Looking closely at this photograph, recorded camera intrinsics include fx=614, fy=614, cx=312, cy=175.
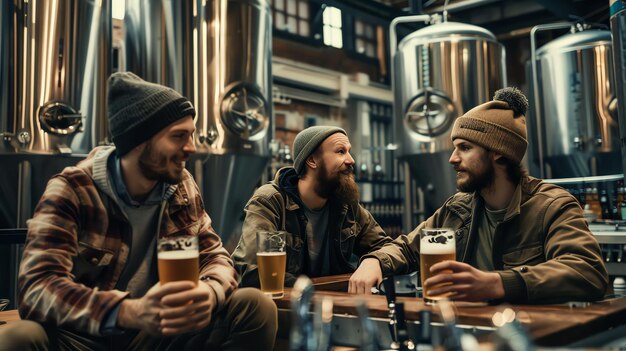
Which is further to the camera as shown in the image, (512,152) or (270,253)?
(512,152)

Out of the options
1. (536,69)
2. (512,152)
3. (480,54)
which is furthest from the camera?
(536,69)

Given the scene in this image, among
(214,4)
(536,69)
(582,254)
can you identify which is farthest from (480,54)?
(582,254)

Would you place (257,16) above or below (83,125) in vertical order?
above

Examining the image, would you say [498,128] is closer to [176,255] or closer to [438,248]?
[438,248]

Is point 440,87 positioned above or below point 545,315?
above

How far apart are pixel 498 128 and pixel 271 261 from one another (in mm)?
945

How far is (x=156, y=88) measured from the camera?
1.83 meters

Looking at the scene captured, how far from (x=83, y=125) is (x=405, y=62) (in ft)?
9.39

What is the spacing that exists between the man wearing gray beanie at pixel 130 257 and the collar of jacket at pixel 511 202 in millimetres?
879

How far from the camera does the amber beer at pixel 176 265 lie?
55.3 inches

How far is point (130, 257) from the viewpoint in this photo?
180 centimetres

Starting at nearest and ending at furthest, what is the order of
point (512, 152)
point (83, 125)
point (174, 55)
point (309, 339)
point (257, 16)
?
point (309, 339) → point (512, 152) → point (83, 125) → point (174, 55) → point (257, 16)

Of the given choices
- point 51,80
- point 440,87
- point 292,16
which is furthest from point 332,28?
point 51,80

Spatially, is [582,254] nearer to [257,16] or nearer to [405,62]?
[257,16]
